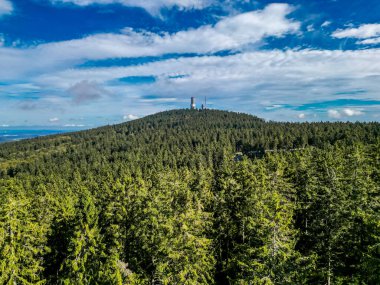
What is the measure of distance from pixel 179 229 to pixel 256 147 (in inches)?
6087

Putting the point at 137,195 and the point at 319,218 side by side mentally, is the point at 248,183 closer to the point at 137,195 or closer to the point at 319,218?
the point at 319,218

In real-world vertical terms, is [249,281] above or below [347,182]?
below

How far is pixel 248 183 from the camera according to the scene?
3756 cm

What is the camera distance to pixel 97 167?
158 metres

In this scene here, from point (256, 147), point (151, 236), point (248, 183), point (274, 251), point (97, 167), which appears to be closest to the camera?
point (274, 251)

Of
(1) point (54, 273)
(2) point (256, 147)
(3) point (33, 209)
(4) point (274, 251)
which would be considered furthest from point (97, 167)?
(4) point (274, 251)

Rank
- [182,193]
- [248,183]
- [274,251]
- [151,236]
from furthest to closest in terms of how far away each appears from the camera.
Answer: [248,183] → [182,193] → [151,236] → [274,251]

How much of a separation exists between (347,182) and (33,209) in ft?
140

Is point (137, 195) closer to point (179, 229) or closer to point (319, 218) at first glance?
point (179, 229)

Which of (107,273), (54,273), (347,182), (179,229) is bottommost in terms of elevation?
(54,273)

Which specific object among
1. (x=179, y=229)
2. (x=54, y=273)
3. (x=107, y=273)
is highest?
(x=179, y=229)

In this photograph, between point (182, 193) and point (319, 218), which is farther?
point (182, 193)

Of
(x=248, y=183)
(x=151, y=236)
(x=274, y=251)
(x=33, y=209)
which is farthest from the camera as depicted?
(x=33, y=209)

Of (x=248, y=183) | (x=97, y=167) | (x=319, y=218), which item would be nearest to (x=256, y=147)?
(x=97, y=167)
